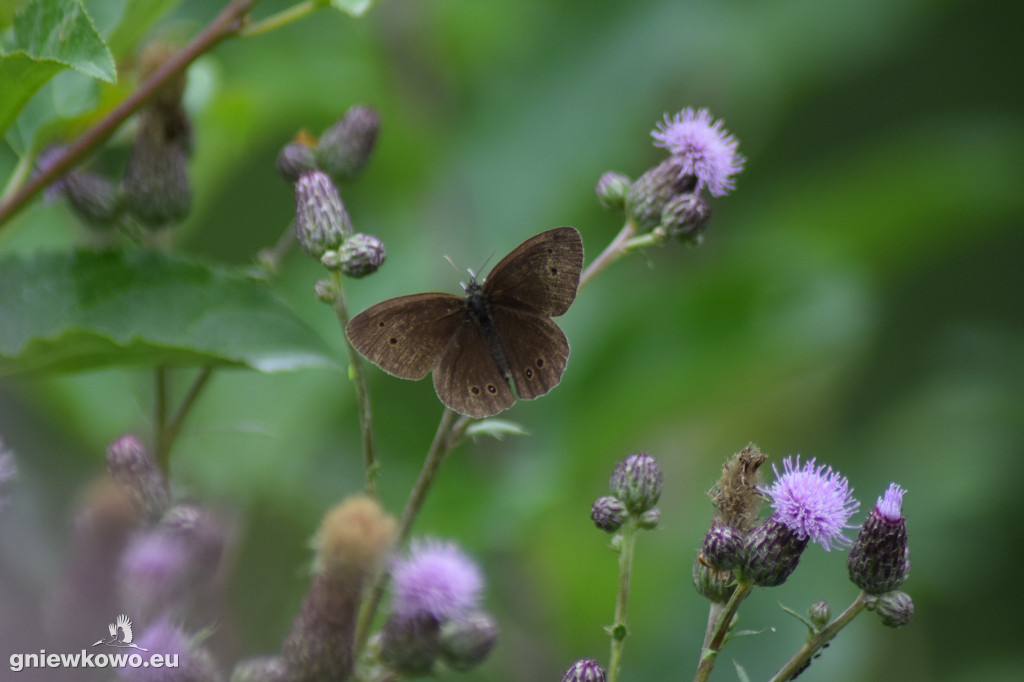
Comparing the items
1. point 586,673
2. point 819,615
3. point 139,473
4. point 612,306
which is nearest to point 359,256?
point 139,473

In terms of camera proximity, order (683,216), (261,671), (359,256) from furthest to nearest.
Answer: (683,216) < (359,256) < (261,671)

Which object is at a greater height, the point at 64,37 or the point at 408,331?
the point at 64,37

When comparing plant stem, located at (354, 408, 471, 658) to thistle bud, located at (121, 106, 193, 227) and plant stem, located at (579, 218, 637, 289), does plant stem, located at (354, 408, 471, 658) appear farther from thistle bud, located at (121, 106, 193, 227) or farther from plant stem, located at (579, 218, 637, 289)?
thistle bud, located at (121, 106, 193, 227)

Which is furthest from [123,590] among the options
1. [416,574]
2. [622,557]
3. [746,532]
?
[746,532]

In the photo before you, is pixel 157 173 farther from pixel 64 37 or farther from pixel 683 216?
pixel 683 216

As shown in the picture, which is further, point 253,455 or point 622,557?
point 253,455

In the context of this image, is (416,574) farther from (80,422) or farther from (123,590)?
(80,422)

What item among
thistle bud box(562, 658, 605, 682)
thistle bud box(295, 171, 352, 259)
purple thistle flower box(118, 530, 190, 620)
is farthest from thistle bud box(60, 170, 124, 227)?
thistle bud box(562, 658, 605, 682)
